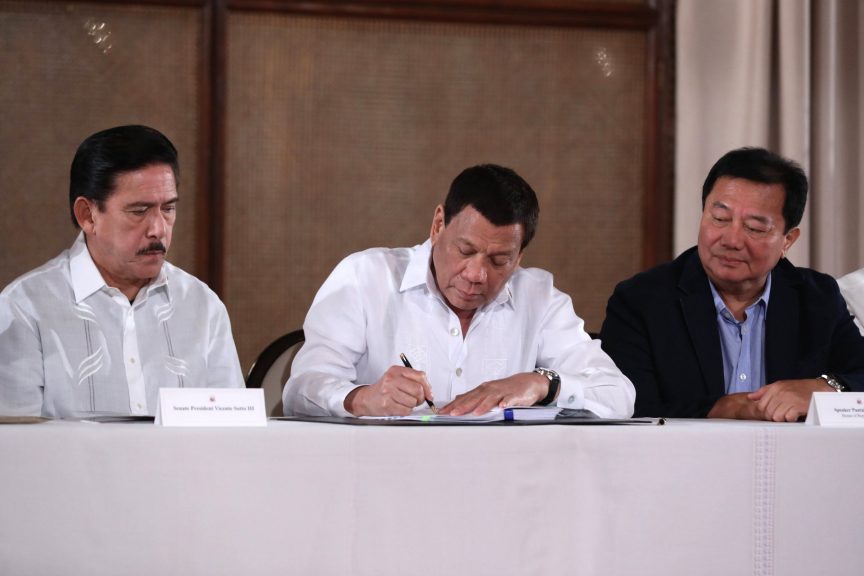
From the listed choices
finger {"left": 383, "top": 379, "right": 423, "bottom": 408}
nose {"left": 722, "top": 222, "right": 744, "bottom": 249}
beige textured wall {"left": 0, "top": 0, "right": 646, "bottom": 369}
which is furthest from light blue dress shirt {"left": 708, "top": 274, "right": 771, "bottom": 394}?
beige textured wall {"left": 0, "top": 0, "right": 646, "bottom": 369}

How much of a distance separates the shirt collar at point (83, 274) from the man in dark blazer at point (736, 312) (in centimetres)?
128

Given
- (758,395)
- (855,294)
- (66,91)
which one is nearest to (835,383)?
(758,395)

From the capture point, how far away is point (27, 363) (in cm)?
214

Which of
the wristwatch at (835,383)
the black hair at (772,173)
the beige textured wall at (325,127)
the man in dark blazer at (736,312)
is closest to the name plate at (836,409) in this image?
the wristwatch at (835,383)

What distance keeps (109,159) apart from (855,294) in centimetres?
201

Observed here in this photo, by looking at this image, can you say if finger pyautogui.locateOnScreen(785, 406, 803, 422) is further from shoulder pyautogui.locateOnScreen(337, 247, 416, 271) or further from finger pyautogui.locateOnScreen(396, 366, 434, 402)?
shoulder pyautogui.locateOnScreen(337, 247, 416, 271)

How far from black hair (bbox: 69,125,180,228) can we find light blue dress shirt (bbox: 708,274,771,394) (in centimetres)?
143

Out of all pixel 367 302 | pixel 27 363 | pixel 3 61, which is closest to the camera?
pixel 27 363

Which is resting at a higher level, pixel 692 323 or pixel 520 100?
pixel 520 100

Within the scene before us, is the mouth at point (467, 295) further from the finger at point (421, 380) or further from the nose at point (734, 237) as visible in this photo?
the nose at point (734, 237)

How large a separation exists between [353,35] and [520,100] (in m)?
0.66

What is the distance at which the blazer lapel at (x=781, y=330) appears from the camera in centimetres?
258

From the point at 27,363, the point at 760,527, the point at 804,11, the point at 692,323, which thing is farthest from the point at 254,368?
the point at 804,11

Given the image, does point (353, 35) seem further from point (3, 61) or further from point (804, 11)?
point (804, 11)
